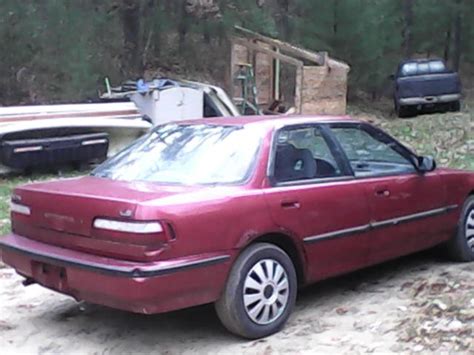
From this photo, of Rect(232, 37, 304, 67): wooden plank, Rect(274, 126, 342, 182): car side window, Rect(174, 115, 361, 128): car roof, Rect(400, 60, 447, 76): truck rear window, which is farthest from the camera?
Rect(400, 60, 447, 76): truck rear window

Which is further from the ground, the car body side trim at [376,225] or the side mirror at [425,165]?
the side mirror at [425,165]

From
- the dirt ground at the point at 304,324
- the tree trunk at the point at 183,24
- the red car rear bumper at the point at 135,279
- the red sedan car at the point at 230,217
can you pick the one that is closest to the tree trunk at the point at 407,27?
the tree trunk at the point at 183,24

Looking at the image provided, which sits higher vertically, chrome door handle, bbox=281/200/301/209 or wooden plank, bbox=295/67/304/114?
wooden plank, bbox=295/67/304/114

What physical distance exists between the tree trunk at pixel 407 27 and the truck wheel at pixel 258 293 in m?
18.8

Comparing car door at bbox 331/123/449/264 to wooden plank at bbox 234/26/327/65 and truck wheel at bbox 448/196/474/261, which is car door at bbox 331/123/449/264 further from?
wooden plank at bbox 234/26/327/65

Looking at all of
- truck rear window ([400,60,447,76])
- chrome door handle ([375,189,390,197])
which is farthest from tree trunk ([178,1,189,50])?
chrome door handle ([375,189,390,197])

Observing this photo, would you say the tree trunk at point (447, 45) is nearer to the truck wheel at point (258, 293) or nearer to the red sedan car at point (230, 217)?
the red sedan car at point (230, 217)

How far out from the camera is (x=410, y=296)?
5.32m

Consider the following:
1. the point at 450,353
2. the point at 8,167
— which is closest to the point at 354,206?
the point at 450,353

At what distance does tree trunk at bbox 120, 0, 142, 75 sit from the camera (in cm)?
1680

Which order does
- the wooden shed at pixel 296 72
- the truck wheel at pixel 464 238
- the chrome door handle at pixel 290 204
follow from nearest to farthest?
the chrome door handle at pixel 290 204 < the truck wheel at pixel 464 238 < the wooden shed at pixel 296 72

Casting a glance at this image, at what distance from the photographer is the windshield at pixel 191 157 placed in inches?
186

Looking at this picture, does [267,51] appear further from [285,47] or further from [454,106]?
[454,106]

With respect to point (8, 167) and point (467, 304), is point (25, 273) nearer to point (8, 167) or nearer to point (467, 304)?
point (467, 304)
